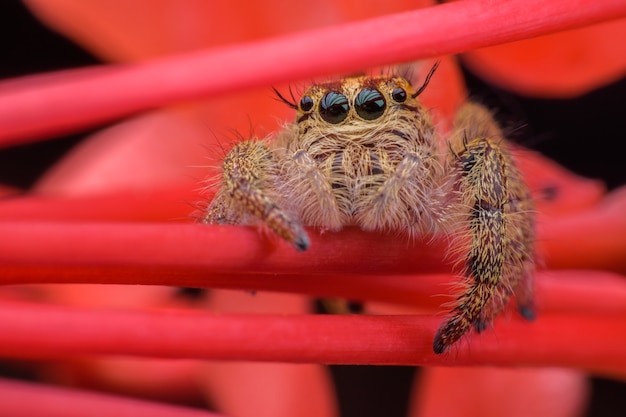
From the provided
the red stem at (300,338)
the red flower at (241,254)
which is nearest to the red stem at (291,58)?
the red flower at (241,254)

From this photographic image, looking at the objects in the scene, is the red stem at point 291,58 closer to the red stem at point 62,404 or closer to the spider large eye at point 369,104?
the spider large eye at point 369,104

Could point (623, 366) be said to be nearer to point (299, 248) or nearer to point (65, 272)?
point (299, 248)

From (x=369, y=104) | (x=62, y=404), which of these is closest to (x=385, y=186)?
(x=369, y=104)

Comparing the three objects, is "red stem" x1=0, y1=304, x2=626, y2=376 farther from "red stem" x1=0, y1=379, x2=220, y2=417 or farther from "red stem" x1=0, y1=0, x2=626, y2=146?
"red stem" x1=0, y1=0, x2=626, y2=146

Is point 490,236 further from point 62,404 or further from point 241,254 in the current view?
point 62,404

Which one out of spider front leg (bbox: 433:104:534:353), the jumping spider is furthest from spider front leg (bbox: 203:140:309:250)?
spider front leg (bbox: 433:104:534:353)

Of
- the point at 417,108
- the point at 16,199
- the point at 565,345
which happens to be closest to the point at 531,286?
the point at 565,345

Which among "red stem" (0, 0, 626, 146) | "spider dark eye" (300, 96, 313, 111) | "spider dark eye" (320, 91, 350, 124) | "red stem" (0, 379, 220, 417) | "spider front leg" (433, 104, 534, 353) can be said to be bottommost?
"red stem" (0, 379, 220, 417)
